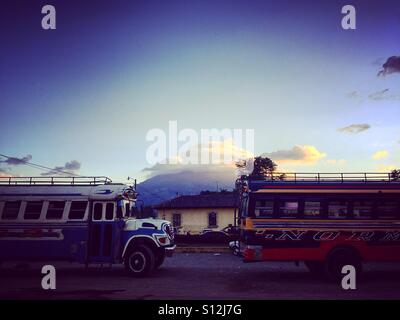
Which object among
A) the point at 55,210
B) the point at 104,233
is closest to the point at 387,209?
the point at 104,233

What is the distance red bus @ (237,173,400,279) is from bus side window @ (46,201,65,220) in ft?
22.7

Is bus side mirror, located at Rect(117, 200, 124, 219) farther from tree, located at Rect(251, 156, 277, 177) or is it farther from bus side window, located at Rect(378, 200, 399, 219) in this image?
tree, located at Rect(251, 156, 277, 177)

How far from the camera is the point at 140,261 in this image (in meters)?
15.2

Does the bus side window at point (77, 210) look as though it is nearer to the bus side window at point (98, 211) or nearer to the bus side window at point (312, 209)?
the bus side window at point (98, 211)

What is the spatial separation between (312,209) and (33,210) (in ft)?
34.0

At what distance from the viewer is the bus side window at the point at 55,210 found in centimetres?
1545

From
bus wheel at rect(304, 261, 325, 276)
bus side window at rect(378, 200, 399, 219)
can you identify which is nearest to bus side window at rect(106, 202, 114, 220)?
bus wheel at rect(304, 261, 325, 276)

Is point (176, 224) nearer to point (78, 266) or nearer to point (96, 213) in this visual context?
point (78, 266)

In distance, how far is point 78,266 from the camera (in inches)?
735

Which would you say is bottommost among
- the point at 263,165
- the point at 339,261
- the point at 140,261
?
the point at 140,261

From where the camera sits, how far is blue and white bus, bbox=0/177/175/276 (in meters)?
15.1

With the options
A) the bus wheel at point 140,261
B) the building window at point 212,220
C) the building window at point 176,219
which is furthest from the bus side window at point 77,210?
the building window at point 176,219

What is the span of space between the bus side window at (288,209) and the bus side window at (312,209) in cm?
32

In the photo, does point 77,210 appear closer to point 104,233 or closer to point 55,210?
point 55,210
